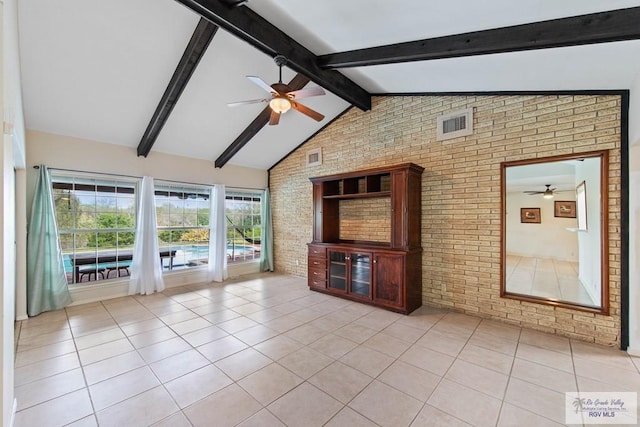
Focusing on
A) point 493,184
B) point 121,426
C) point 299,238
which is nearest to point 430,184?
point 493,184

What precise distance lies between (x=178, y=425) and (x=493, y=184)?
4.16 m

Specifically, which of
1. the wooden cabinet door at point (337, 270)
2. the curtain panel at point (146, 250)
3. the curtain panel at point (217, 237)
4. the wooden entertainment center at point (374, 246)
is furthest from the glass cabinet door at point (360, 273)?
the curtain panel at point (146, 250)

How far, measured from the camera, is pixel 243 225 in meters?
6.66

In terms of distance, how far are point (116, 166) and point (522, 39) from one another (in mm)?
5852

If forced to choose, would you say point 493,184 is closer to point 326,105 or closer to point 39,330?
point 326,105

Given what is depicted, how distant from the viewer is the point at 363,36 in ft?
9.64

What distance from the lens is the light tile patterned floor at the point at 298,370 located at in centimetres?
198

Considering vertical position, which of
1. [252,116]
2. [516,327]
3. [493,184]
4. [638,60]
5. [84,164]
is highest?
[252,116]

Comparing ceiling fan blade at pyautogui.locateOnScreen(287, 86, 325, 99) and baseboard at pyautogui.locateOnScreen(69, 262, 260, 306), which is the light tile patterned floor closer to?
baseboard at pyautogui.locateOnScreen(69, 262, 260, 306)

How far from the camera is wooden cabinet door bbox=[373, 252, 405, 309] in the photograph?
390cm

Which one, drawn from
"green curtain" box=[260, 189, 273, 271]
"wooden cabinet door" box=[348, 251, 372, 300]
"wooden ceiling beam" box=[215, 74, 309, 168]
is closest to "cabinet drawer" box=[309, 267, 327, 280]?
"wooden cabinet door" box=[348, 251, 372, 300]

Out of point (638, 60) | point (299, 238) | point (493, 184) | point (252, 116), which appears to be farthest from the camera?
point (299, 238)

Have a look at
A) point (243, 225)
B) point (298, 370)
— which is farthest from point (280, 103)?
point (243, 225)

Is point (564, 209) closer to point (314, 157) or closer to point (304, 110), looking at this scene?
point (304, 110)
